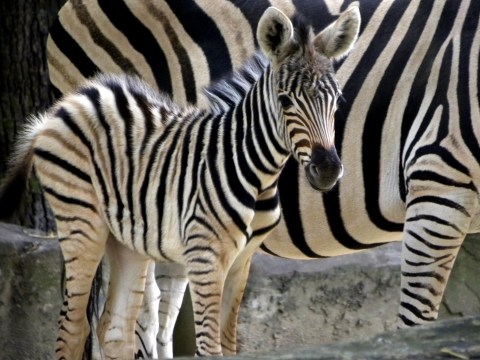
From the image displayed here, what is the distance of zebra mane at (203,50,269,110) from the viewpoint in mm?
5426

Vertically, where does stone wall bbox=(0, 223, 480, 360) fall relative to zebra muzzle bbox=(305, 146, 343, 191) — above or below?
below

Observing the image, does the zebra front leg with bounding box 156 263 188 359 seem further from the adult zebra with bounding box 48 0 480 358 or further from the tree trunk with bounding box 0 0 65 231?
the tree trunk with bounding box 0 0 65 231

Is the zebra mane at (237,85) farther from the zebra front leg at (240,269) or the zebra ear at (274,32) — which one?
the zebra front leg at (240,269)

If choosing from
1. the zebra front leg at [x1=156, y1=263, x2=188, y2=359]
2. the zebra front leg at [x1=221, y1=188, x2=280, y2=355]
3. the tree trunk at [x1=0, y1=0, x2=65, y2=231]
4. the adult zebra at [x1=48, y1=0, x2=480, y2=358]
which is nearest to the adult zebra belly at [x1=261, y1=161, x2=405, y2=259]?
the adult zebra at [x1=48, y1=0, x2=480, y2=358]

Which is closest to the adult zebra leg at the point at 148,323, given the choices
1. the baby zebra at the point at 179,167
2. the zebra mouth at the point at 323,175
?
the baby zebra at the point at 179,167

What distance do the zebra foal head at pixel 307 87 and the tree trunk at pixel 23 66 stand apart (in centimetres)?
308

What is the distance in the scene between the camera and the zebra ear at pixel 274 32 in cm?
495

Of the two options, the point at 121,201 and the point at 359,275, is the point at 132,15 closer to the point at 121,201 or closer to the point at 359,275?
the point at 121,201

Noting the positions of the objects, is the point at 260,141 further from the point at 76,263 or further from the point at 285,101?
the point at 76,263

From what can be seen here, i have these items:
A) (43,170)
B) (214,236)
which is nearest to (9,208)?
(43,170)

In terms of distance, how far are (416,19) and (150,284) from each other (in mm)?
2297

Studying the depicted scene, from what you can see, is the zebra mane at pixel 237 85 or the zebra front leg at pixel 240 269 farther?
the zebra mane at pixel 237 85

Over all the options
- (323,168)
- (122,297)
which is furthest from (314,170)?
(122,297)

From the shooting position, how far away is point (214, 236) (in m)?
5.00
